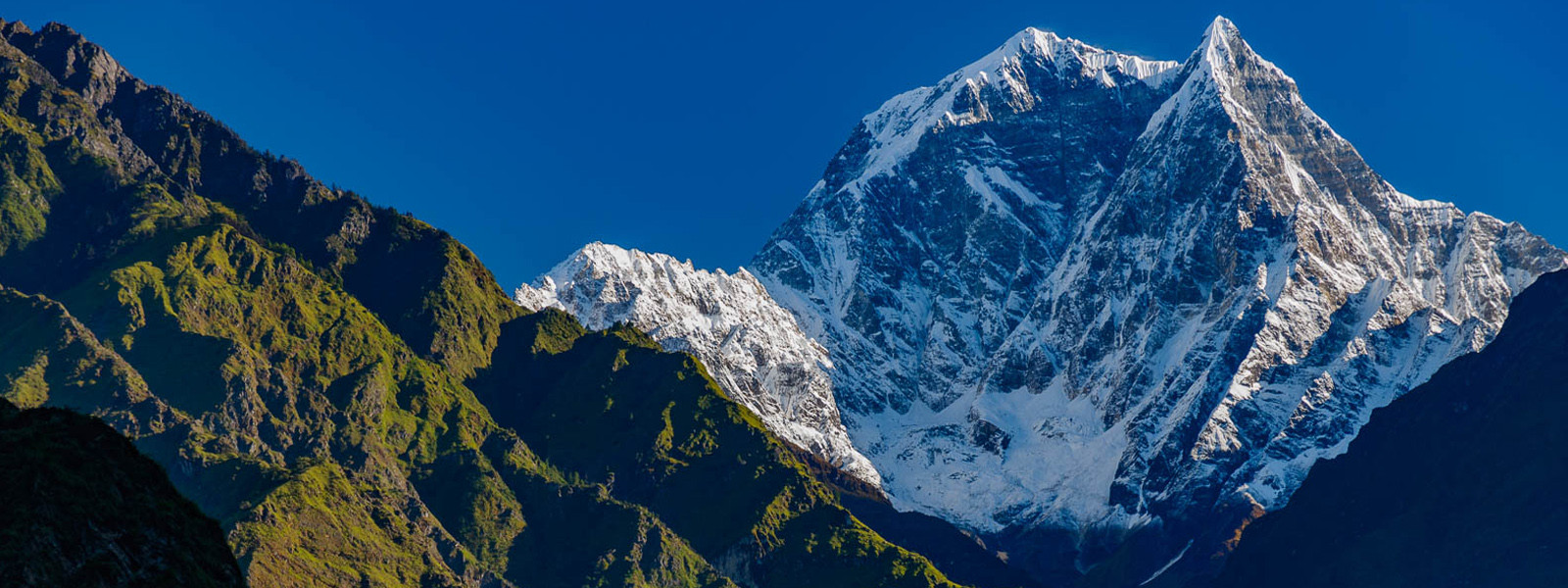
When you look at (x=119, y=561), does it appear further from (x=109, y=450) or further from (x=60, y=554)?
(x=109, y=450)

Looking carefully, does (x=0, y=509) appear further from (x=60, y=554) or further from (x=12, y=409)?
(x=12, y=409)

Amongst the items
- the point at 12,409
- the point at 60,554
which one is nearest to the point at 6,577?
the point at 60,554

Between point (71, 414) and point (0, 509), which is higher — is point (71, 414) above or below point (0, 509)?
above

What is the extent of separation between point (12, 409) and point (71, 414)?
386 cm

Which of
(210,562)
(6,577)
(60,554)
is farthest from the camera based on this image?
(210,562)

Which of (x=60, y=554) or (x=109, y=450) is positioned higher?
(x=109, y=450)

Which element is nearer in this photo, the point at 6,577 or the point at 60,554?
the point at 6,577

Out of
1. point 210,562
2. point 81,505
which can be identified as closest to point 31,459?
point 81,505

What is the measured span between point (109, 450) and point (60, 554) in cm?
1582

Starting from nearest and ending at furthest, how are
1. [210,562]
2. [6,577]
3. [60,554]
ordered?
[6,577]
[60,554]
[210,562]

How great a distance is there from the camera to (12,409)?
131625mm

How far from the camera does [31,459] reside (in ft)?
409

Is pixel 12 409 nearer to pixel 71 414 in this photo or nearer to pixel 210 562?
pixel 71 414

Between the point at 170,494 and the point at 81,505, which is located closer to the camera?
the point at 81,505
